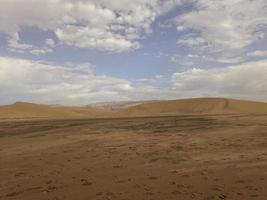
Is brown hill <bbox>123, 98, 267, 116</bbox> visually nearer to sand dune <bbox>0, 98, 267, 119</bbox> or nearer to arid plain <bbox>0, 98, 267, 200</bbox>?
sand dune <bbox>0, 98, 267, 119</bbox>

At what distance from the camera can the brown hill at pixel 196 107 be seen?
228 ft

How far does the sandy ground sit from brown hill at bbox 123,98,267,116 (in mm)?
50172

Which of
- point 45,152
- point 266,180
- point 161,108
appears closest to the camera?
point 266,180

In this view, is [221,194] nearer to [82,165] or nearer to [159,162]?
[159,162]

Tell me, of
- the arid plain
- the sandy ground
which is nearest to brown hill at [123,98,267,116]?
the arid plain

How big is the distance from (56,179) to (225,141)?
8826 mm

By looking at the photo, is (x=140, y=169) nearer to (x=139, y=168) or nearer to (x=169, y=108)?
(x=139, y=168)

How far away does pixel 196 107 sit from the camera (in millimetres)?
72562

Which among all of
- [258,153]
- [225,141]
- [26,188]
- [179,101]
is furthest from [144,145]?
[179,101]

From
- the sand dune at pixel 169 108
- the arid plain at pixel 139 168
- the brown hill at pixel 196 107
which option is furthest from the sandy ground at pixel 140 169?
the brown hill at pixel 196 107

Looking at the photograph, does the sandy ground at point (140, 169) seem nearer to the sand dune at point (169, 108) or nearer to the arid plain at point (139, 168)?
the arid plain at point (139, 168)

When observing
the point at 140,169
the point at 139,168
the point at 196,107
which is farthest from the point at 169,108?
the point at 140,169

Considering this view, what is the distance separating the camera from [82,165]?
1384 centimetres

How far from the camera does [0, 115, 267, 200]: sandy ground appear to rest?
10.0 meters
